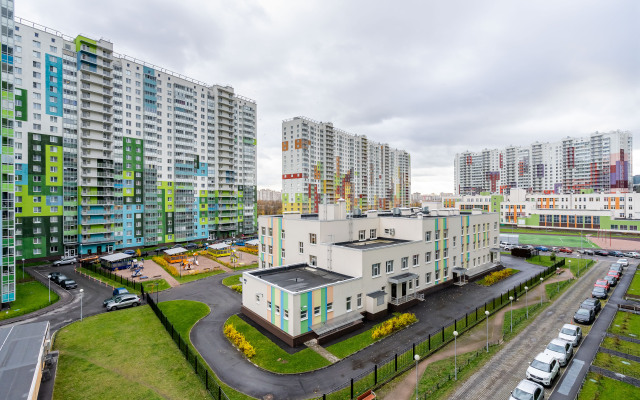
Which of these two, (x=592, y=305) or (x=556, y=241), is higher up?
(x=592, y=305)

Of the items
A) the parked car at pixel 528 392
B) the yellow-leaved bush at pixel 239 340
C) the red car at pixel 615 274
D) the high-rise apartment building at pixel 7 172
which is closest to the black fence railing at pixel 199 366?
the yellow-leaved bush at pixel 239 340

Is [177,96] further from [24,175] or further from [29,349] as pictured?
[29,349]

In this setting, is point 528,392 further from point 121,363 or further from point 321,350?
point 121,363

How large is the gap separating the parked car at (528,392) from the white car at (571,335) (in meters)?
9.04

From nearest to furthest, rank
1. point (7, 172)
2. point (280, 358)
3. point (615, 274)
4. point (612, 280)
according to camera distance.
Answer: point (280, 358)
point (7, 172)
point (612, 280)
point (615, 274)

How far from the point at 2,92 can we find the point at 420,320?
53.1 meters

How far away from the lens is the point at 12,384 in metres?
15.1

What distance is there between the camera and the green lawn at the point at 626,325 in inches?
985

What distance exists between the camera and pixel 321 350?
2309 cm

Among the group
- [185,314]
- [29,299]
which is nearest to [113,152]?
[29,299]

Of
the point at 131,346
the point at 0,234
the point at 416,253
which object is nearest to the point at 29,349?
the point at 131,346

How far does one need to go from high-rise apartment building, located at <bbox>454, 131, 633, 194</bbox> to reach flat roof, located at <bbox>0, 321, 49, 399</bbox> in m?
150

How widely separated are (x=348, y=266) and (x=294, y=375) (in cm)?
1307

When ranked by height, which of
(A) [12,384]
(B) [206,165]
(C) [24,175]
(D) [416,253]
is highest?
(B) [206,165]
